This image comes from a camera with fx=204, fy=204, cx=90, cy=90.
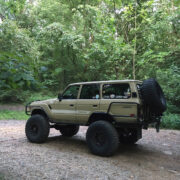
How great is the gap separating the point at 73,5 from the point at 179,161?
17.7m

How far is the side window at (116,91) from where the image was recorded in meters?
5.05

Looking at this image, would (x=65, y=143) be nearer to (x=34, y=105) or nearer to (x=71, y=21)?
(x=34, y=105)

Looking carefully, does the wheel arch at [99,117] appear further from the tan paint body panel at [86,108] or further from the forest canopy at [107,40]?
the forest canopy at [107,40]

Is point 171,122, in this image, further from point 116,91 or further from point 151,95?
point 151,95

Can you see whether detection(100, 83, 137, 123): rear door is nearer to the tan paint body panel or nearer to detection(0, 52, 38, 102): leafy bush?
the tan paint body panel

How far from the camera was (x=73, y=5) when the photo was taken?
19297 millimetres

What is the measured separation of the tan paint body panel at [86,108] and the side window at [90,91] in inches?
4.7

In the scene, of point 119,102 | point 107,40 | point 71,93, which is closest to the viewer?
point 119,102

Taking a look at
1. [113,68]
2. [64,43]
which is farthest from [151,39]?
[64,43]

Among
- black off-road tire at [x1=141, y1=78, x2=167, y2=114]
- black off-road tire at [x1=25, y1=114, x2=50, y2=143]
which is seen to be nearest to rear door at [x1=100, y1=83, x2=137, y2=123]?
black off-road tire at [x1=141, y1=78, x2=167, y2=114]

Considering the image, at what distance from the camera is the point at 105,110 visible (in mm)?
5156

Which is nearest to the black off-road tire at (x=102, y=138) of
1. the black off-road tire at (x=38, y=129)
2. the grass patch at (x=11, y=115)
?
the black off-road tire at (x=38, y=129)

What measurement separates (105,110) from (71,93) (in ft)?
4.54

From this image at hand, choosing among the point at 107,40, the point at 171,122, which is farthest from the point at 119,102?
the point at 107,40
